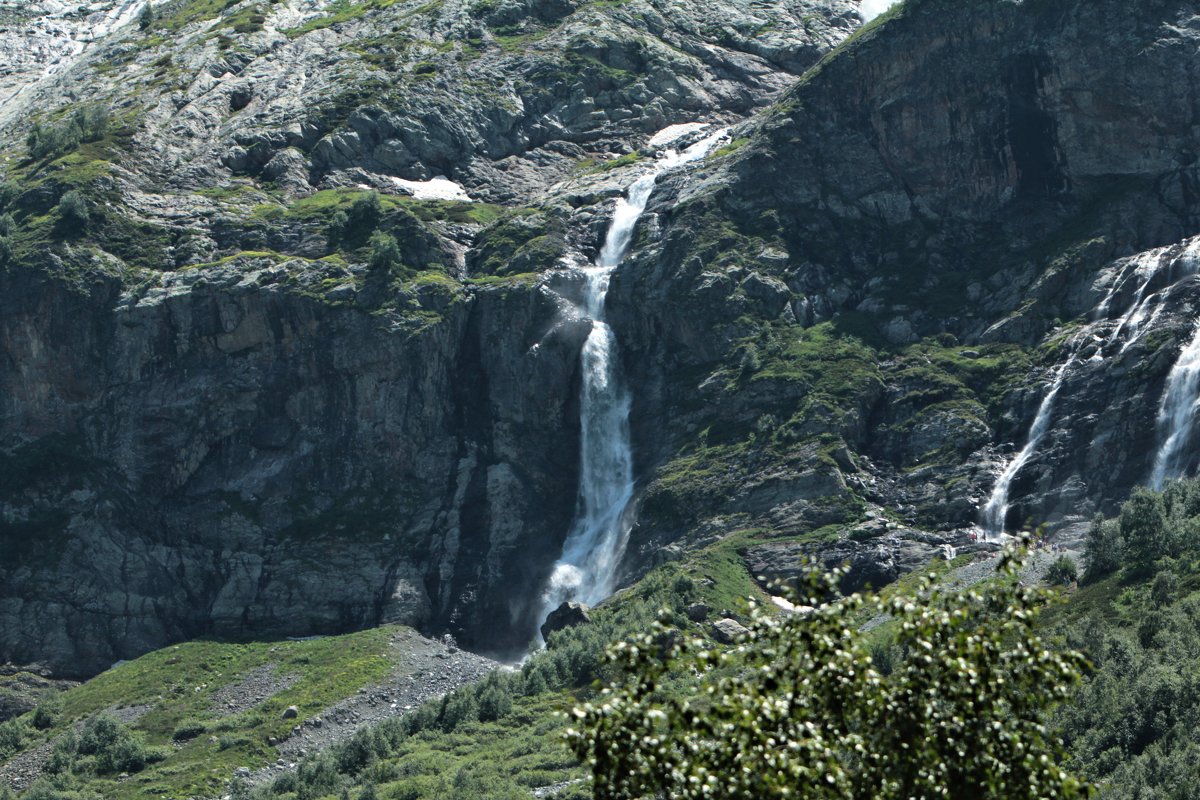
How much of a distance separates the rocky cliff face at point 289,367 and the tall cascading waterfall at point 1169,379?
99.7ft

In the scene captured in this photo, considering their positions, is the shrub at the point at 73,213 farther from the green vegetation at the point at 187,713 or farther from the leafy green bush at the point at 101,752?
the leafy green bush at the point at 101,752

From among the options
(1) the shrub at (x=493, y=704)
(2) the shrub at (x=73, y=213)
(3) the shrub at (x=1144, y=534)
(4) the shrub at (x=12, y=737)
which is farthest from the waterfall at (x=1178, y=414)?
(2) the shrub at (x=73, y=213)

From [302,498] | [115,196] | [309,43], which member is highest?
[309,43]

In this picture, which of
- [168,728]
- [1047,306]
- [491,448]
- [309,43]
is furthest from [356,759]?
[309,43]

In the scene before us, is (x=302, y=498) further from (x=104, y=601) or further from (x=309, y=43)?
(x=309, y=43)

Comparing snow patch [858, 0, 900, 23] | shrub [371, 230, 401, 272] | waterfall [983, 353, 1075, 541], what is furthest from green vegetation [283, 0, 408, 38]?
waterfall [983, 353, 1075, 541]

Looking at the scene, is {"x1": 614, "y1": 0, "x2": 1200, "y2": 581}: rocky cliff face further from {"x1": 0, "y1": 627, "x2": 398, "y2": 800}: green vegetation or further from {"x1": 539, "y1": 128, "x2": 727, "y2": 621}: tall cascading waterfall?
{"x1": 0, "y1": 627, "x2": 398, "y2": 800}: green vegetation

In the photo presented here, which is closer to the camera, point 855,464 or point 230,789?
point 230,789

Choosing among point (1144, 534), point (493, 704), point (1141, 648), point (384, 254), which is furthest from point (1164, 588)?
point (384, 254)

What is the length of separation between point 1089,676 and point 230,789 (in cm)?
4261

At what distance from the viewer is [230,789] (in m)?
79.7

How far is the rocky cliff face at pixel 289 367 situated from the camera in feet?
346

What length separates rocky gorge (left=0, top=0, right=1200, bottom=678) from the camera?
10188 centimetres

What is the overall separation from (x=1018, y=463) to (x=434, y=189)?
61721 mm
